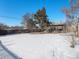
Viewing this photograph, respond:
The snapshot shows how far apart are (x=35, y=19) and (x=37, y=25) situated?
2.09 meters

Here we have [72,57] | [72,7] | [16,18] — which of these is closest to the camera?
[72,57]

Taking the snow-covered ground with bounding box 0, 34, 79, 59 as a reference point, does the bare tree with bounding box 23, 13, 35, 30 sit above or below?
above

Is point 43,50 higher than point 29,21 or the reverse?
the reverse

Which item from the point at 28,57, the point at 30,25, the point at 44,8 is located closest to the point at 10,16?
the point at 30,25

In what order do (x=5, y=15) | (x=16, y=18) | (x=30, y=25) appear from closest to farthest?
(x=5, y=15) → (x=16, y=18) → (x=30, y=25)

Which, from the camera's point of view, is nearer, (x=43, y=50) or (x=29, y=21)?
(x=43, y=50)

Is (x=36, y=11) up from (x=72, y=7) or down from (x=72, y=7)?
up

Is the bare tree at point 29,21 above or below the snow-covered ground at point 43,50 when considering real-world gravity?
above

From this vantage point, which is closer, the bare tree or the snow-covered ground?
the snow-covered ground

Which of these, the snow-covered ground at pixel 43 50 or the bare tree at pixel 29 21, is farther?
the bare tree at pixel 29 21

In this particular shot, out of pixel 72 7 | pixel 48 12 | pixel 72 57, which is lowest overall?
pixel 72 57

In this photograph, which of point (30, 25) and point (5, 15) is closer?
point (5, 15)

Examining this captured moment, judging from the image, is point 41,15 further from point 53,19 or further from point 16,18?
point 16,18

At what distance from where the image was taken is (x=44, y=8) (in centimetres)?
3525
